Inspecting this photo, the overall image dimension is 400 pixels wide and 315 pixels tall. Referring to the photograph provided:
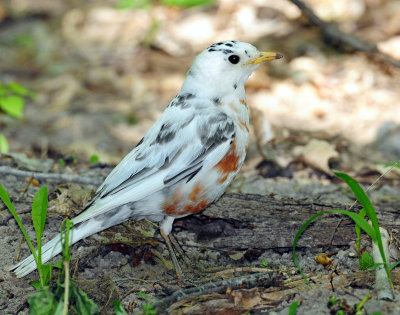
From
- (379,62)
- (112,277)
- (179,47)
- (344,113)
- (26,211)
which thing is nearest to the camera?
(112,277)

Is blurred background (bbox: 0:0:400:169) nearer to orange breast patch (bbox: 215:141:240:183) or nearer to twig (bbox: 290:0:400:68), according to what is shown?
twig (bbox: 290:0:400:68)

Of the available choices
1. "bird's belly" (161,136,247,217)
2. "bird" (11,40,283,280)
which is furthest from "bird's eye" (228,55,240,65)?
"bird's belly" (161,136,247,217)

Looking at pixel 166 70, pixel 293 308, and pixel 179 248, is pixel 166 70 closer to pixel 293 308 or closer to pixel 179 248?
pixel 179 248

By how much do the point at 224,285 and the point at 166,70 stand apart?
4.84 metres

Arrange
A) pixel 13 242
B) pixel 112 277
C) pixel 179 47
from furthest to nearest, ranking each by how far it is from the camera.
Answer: pixel 179 47 → pixel 13 242 → pixel 112 277

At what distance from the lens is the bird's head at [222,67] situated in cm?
367

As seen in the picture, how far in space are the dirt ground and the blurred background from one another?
0.02m

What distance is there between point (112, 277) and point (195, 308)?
0.64 m

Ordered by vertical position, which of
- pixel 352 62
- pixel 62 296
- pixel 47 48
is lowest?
pixel 47 48

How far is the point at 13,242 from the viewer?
11.9 feet

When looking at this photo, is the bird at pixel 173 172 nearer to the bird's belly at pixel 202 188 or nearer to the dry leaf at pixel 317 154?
the bird's belly at pixel 202 188

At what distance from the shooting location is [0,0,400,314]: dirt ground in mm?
3227

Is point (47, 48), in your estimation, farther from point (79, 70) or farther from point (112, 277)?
point (112, 277)

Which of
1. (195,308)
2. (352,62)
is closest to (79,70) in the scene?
(352,62)
